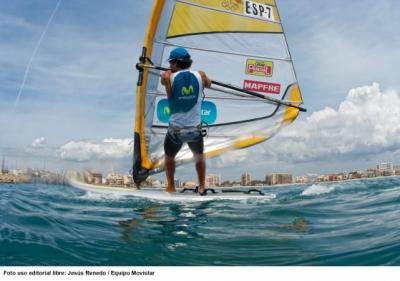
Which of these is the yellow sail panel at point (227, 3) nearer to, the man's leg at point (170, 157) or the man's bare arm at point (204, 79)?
the man's bare arm at point (204, 79)

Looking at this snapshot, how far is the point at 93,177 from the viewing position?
17.1ft

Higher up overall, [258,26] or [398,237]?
[258,26]

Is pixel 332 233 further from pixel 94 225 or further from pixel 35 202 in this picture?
pixel 35 202

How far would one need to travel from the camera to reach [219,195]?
459cm

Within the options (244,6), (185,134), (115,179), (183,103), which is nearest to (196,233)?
(185,134)

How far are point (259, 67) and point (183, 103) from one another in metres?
1.56

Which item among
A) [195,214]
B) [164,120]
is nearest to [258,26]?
[164,120]

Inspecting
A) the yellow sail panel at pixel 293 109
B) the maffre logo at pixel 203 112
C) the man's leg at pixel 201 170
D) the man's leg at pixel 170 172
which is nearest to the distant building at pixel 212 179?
the man's leg at pixel 201 170

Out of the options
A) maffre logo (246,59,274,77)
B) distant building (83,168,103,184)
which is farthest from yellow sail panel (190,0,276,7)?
distant building (83,168,103,184)

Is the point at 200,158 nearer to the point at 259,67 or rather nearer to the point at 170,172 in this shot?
the point at 170,172

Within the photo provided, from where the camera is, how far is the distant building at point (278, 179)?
5047 mm

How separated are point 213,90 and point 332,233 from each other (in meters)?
2.71

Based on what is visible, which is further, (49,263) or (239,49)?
(239,49)

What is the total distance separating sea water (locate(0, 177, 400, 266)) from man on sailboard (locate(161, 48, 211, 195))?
2.12 feet
